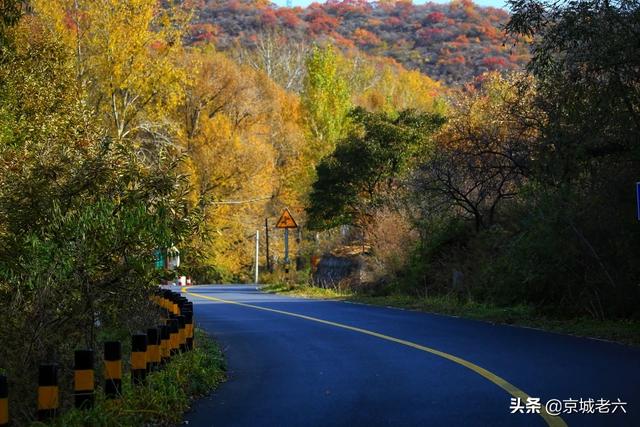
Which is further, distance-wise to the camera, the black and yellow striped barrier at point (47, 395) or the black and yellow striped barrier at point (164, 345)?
the black and yellow striped barrier at point (164, 345)

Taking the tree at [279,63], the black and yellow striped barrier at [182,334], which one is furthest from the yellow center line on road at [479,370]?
the tree at [279,63]

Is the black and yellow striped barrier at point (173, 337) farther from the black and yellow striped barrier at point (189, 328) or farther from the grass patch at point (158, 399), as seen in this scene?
the black and yellow striped barrier at point (189, 328)

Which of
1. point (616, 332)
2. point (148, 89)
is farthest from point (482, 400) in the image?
point (148, 89)

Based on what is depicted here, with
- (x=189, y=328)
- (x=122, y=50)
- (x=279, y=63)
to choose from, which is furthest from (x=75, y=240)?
(x=279, y=63)

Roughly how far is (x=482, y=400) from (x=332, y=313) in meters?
15.0

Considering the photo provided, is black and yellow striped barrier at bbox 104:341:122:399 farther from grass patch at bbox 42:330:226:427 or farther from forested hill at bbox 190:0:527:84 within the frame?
forested hill at bbox 190:0:527:84

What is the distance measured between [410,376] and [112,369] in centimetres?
425

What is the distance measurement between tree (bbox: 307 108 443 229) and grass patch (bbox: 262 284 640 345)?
1182 centimetres

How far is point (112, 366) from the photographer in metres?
8.70

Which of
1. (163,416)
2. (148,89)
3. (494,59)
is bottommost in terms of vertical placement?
(163,416)

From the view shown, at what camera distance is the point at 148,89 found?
34656mm

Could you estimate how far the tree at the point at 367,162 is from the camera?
43.1 metres

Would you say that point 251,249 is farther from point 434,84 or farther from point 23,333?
point 23,333

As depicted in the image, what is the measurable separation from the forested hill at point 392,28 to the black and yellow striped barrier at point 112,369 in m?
109
